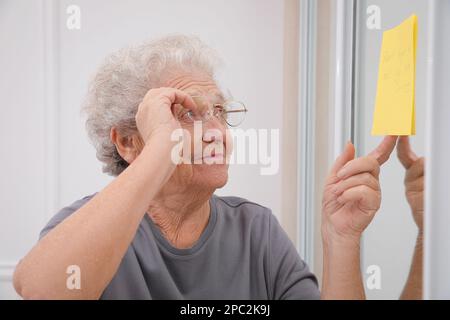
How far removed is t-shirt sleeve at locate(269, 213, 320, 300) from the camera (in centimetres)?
77

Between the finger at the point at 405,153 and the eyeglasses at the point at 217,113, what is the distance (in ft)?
0.96

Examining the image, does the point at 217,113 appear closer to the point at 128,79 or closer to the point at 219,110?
the point at 219,110

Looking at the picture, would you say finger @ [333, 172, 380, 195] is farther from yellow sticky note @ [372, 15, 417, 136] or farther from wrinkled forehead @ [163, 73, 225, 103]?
wrinkled forehead @ [163, 73, 225, 103]

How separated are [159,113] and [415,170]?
455 millimetres

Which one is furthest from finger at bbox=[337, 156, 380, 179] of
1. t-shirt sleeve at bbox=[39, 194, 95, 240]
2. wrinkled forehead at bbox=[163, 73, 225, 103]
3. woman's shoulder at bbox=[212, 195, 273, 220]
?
t-shirt sleeve at bbox=[39, 194, 95, 240]

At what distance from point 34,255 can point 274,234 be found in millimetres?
430

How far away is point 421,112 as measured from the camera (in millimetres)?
668

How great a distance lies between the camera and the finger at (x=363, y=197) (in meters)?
0.75

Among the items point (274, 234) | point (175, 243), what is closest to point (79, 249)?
point (175, 243)

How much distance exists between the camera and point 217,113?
76 centimetres

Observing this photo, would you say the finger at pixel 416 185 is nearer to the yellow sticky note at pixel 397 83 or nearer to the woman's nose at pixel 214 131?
the yellow sticky note at pixel 397 83

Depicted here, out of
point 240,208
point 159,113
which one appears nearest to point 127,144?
point 159,113

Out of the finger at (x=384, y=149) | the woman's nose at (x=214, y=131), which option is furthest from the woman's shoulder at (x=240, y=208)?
the finger at (x=384, y=149)

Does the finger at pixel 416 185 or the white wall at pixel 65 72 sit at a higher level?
the white wall at pixel 65 72
